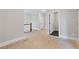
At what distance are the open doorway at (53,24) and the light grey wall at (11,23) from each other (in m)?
0.45

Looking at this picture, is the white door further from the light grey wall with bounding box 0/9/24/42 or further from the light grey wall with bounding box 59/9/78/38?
the light grey wall with bounding box 0/9/24/42

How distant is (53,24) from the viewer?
179 cm

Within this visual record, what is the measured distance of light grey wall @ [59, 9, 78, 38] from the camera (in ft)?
5.74

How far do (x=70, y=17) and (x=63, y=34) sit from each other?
0.29 m

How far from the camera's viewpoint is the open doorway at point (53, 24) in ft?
5.77

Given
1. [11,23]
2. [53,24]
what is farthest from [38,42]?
Result: [11,23]

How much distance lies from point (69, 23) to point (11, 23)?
0.92 meters

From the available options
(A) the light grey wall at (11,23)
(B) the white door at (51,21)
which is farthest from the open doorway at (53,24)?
(A) the light grey wall at (11,23)

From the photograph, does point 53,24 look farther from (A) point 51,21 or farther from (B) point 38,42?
(B) point 38,42

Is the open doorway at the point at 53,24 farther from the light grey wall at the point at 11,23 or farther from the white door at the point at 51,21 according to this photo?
the light grey wall at the point at 11,23
